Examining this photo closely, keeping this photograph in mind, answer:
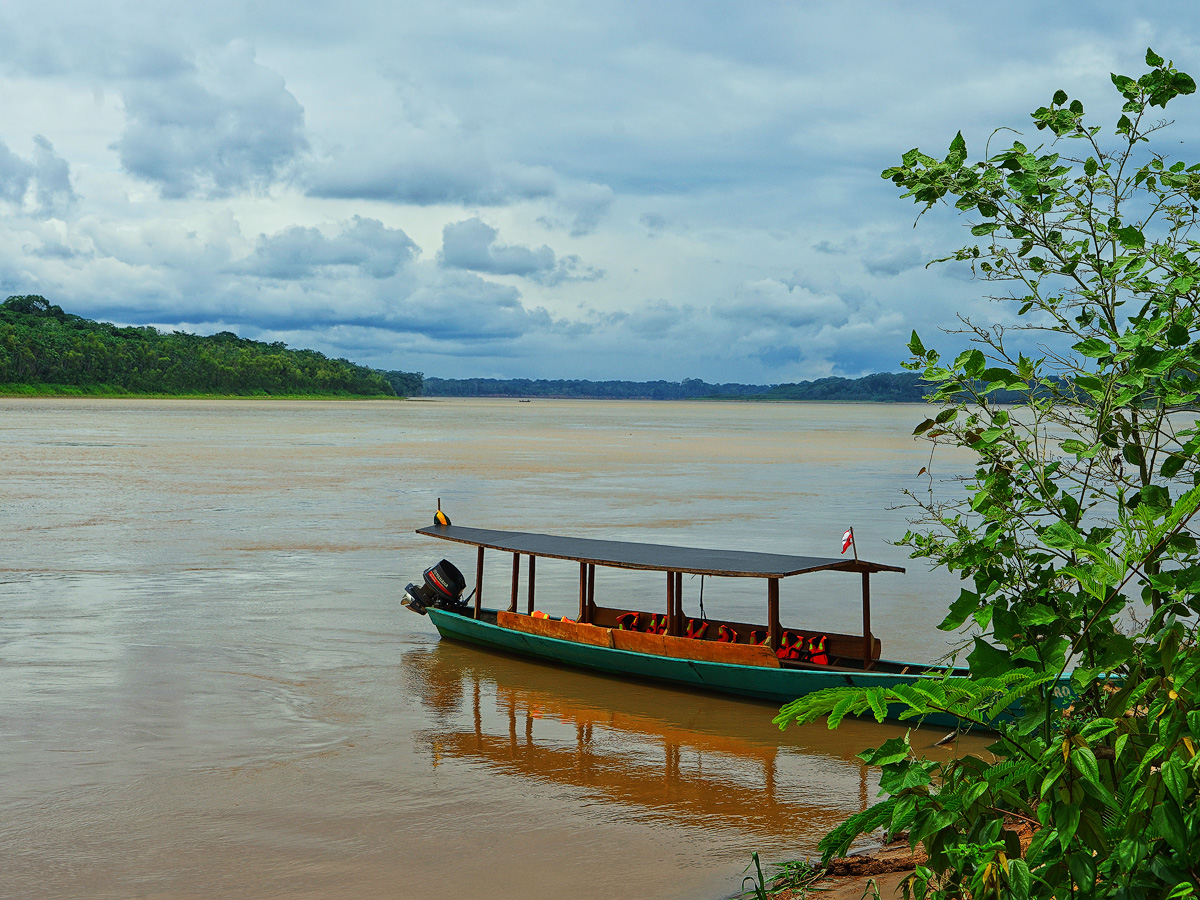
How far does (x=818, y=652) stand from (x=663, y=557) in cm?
254

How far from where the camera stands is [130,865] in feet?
28.7

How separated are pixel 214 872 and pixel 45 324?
6479 inches

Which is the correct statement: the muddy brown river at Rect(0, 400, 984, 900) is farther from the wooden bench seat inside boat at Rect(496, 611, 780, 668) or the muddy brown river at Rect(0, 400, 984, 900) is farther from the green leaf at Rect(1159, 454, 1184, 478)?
the green leaf at Rect(1159, 454, 1184, 478)

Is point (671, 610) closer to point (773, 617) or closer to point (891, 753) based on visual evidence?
point (773, 617)

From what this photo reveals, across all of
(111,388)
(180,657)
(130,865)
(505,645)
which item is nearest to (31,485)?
(180,657)

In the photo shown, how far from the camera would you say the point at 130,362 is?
144 metres

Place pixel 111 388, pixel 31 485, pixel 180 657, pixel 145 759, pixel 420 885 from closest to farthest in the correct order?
pixel 420 885 < pixel 145 759 < pixel 180 657 < pixel 31 485 < pixel 111 388

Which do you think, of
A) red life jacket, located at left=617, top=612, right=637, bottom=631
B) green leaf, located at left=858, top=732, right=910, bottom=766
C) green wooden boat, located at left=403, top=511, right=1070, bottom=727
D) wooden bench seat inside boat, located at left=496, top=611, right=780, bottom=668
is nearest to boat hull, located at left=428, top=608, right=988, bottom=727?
green wooden boat, located at left=403, top=511, right=1070, bottom=727

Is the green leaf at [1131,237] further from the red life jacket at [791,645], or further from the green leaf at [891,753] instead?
the red life jacket at [791,645]

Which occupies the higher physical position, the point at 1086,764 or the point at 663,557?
the point at 1086,764

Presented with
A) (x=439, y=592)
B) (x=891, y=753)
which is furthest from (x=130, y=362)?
(x=891, y=753)

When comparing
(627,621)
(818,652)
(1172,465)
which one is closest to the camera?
(1172,465)

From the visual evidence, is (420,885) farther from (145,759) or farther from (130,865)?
(145,759)

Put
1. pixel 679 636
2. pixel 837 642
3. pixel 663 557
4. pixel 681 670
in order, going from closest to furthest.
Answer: pixel 681 670, pixel 837 642, pixel 679 636, pixel 663 557
